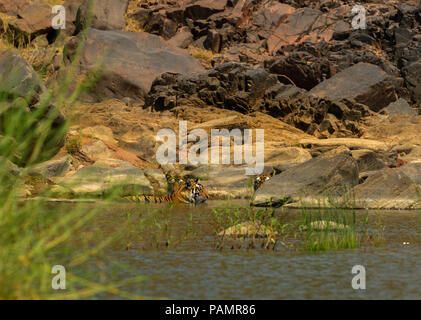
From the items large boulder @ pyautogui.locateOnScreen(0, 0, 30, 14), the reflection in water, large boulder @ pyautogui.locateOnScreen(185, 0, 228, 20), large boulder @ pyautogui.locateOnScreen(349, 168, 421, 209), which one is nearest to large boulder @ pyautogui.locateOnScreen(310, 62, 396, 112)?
large boulder @ pyautogui.locateOnScreen(349, 168, 421, 209)

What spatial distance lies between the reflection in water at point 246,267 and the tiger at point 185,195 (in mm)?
3890

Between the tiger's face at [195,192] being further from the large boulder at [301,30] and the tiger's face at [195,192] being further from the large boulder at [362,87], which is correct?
the large boulder at [301,30]

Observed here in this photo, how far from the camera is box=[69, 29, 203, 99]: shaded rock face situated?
25016mm

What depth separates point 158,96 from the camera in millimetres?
22562

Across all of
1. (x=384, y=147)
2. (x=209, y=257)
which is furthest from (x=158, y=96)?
(x=209, y=257)

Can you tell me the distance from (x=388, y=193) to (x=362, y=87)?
12308 millimetres

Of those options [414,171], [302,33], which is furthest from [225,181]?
[302,33]

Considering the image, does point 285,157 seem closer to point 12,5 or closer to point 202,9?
point 202,9

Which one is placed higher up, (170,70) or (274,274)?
(170,70)

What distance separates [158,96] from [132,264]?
17.0 m

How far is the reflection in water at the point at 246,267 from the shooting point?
4941mm

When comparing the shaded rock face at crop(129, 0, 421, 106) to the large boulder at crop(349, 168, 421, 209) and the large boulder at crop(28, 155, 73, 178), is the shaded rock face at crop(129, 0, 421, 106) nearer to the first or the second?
the large boulder at crop(28, 155, 73, 178)

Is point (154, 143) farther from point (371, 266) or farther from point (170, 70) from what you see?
point (371, 266)

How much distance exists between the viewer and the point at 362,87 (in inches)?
904
